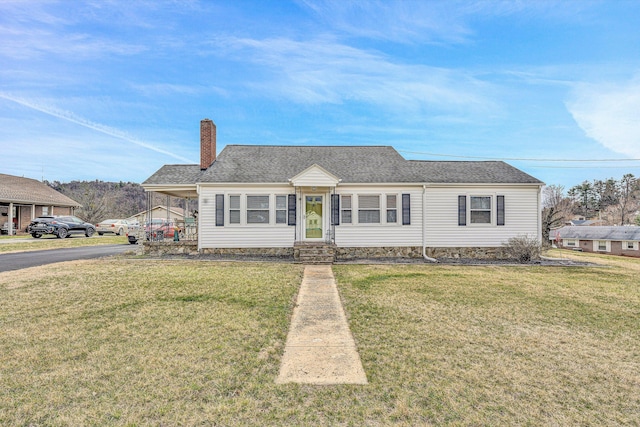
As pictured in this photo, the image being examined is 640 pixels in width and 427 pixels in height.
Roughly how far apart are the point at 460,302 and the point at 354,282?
2771 mm

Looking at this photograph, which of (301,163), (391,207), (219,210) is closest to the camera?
(219,210)

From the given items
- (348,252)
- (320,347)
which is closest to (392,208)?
Result: (348,252)

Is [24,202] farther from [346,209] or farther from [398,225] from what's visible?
[398,225]

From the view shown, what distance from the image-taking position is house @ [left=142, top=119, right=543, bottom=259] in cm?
1390

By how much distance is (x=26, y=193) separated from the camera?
95.5 feet

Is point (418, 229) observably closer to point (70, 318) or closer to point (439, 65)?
point (439, 65)

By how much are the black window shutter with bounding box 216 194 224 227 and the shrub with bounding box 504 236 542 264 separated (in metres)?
12.7

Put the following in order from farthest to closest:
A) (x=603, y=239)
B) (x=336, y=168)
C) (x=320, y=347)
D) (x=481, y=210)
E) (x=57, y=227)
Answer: (x=603, y=239), (x=57, y=227), (x=336, y=168), (x=481, y=210), (x=320, y=347)

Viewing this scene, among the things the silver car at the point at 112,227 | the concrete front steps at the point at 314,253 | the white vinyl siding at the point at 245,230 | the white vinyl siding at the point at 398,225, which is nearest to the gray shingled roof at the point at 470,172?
the white vinyl siding at the point at 398,225

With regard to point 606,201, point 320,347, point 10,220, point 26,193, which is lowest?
point 320,347

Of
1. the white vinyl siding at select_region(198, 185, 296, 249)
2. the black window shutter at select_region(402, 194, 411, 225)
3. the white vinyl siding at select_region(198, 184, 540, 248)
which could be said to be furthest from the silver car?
the black window shutter at select_region(402, 194, 411, 225)

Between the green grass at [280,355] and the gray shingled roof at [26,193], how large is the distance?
26796 millimetres

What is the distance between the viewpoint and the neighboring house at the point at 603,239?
41375mm

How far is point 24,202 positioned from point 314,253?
1168 inches
